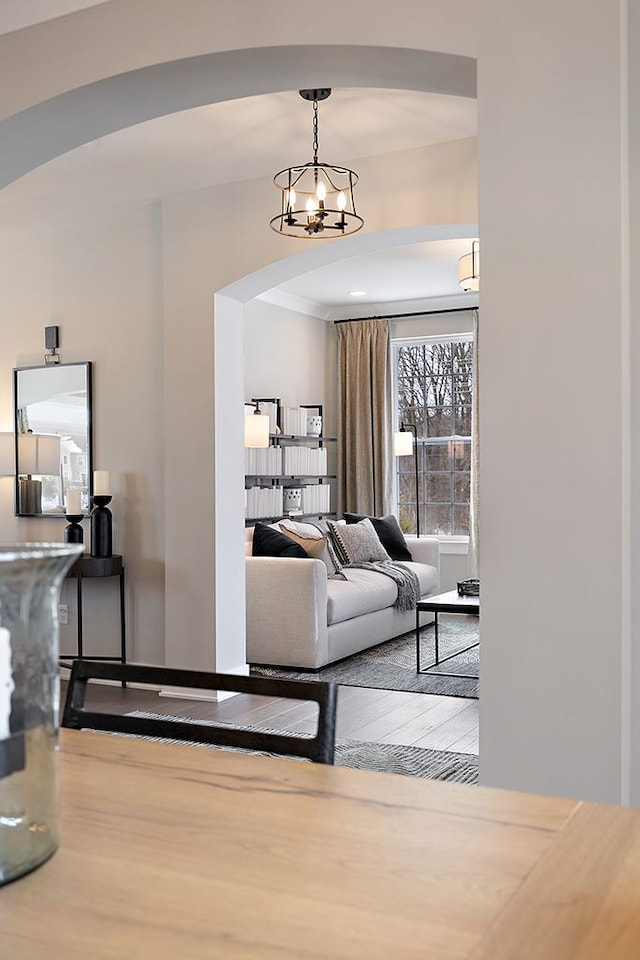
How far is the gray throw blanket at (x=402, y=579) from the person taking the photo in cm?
677

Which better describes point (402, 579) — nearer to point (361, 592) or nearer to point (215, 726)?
point (361, 592)

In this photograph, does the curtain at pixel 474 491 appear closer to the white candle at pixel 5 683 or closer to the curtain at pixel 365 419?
the curtain at pixel 365 419

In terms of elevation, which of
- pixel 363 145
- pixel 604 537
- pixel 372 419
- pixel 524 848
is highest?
pixel 363 145

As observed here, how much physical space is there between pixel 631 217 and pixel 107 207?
4022 mm

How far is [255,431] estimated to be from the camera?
711 centimetres

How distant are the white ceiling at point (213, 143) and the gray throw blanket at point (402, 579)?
3064 millimetres

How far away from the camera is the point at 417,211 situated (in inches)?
176

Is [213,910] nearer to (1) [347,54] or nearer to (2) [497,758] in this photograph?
(2) [497,758]

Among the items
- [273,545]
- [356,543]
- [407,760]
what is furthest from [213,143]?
[356,543]

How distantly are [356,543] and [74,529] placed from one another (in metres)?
2.47

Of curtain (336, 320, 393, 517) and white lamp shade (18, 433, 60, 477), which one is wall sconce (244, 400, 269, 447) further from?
curtain (336, 320, 393, 517)

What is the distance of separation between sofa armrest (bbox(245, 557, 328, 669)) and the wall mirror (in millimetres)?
1212

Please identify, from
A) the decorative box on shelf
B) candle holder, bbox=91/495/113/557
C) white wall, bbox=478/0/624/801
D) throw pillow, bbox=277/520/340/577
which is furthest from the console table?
white wall, bbox=478/0/624/801

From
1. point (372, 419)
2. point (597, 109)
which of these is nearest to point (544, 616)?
point (597, 109)
